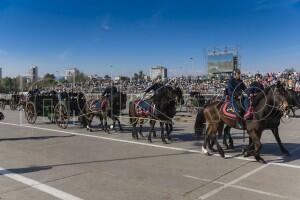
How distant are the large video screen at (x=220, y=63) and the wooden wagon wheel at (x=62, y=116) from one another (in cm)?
4692

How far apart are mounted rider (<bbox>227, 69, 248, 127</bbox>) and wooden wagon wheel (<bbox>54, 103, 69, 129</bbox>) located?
30.3 feet

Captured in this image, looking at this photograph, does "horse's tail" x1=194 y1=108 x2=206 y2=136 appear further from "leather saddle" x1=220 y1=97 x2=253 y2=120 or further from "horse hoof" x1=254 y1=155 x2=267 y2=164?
"horse hoof" x1=254 y1=155 x2=267 y2=164

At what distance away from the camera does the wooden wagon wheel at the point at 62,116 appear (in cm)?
1670

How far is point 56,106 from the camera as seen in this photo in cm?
1753

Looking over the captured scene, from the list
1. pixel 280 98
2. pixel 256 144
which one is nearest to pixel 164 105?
pixel 256 144

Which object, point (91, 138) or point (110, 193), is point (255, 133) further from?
point (91, 138)

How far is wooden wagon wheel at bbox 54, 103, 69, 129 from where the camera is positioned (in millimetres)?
16703

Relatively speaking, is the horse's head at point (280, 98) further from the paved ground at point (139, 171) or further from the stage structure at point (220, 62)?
the stage structure at point (220, 62)

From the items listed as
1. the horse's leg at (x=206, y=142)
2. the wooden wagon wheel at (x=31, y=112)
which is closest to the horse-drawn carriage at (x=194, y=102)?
the wooden wagon wheel at (x=31, y=112)

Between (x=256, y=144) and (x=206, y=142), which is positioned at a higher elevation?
(x=256, y=144)

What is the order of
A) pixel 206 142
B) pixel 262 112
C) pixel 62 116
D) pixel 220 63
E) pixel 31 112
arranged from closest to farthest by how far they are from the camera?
pixel 262 112 < pixel 206 142 < pixel 62 116 < pixel 31 112 < pixel 220 63

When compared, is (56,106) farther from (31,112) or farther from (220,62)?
(220,62)

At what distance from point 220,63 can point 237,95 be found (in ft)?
176

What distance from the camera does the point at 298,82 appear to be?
77.7 feet
